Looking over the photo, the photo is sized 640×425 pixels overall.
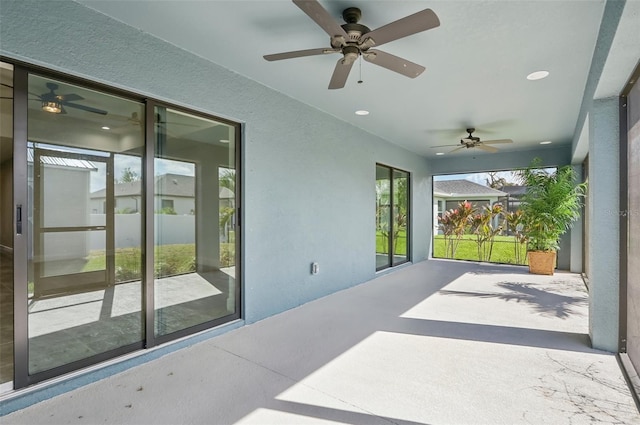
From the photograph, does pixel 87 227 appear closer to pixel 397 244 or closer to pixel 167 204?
pixel 167 204

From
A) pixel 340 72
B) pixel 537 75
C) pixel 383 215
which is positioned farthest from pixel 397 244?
pixel 340 72

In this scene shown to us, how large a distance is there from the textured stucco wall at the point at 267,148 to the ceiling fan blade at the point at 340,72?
1184mm

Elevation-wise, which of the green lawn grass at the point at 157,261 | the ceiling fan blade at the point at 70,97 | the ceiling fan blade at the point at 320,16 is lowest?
the green lawn grass at the point at 157,261

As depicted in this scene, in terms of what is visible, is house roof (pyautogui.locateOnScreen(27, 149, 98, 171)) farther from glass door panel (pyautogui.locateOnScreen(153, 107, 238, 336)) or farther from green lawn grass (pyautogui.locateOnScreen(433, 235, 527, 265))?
green lawn grass (pyautogui.locateOnScreen(433, 235, 527, 265))

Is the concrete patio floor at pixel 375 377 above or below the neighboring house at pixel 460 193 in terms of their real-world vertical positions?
below

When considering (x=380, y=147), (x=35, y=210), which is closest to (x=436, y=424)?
(x=35, y=210)

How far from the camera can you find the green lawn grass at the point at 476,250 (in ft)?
25.9

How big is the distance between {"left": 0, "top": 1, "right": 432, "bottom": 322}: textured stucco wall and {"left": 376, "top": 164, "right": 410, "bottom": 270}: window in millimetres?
435

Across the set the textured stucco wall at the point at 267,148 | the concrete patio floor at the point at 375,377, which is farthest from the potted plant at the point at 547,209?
the textured stucco wall at the point at 267,148

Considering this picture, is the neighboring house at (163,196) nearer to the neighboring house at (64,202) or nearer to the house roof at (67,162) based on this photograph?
the neighboring house at (64,202)

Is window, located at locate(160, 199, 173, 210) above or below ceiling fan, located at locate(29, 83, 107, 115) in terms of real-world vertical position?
below

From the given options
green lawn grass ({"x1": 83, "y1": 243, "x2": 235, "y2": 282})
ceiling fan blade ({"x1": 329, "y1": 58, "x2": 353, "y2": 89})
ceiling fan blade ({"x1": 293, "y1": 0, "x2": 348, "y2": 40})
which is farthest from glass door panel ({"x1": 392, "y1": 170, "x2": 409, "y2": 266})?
ceiling fan blade ({"x1": 293, "y1": 0, "x2": 348, "y2": 40})

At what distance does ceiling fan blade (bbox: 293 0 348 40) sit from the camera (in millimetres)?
1855

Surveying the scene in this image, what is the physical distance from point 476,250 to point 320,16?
7974 mm
